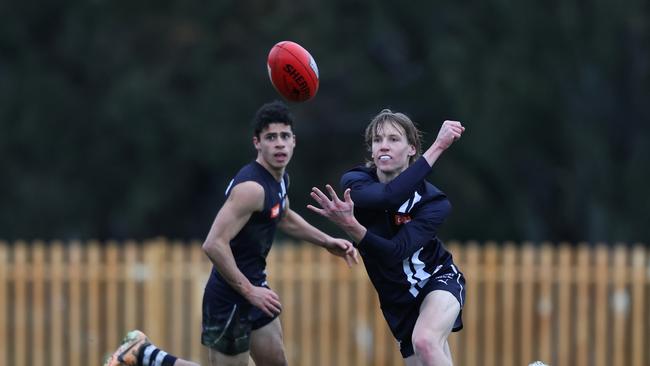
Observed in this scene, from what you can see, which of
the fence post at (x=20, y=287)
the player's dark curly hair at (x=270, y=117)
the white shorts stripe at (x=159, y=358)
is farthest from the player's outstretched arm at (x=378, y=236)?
the fence post at (x=20, y=287)

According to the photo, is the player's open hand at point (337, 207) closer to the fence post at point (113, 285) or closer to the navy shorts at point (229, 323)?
the navy shorts at point (229, 323)

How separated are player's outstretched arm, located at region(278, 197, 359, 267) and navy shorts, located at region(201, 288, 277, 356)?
0.65 m

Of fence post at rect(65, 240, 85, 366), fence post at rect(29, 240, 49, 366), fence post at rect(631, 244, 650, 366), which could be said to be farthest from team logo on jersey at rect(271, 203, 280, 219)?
fence post at rect(29, 240, 49, 366)

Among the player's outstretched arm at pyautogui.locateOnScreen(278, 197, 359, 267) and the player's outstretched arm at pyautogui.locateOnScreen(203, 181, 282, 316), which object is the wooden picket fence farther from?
the player's outstretched arm at pyautogui.locateOnScreen(203, 181, 282, 316)

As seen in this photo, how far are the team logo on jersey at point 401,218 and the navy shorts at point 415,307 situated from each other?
1.26 feet

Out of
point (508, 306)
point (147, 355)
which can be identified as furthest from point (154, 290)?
point (147, 355)

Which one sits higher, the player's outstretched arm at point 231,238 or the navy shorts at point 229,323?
the player's outstretched arm at point 231,238

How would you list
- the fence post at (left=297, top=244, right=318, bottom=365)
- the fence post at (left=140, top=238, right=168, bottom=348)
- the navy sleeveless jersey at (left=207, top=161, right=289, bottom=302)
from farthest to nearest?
the fence post at (left=140, top=238, right=168, bottom=348)
the fence post at (left=297, top=244, right=318, bottom=365)
the navy sleeveless jersey at (left=207, top=161, right=289, bottom=302)

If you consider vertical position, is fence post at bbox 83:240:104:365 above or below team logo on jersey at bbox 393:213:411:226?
below

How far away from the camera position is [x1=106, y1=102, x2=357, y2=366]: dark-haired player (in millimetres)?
7807

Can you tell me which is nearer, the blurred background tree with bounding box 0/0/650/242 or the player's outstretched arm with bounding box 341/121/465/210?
the player's outstretched arm with bounding box 341/121/465/210

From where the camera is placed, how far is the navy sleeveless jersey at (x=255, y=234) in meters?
7.97

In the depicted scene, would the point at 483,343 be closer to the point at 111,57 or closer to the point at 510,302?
the point at 510,302

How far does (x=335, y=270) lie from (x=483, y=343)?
5.68 feet
